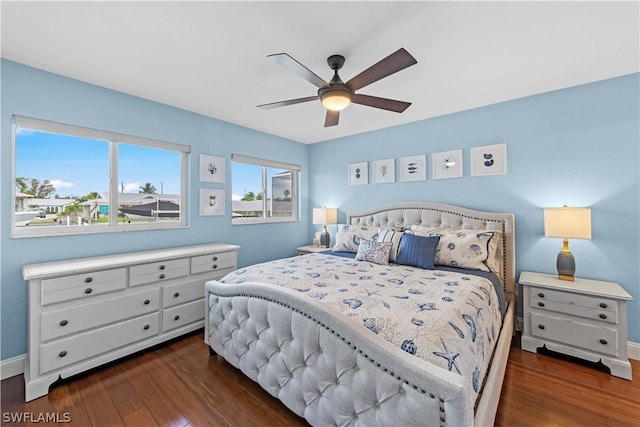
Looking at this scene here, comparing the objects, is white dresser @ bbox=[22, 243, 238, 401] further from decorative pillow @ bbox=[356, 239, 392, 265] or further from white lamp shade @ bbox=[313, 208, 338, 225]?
white lamp shade @ bbox=[313, 208, 338, 225]

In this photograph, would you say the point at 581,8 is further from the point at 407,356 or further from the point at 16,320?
the point at 16,320

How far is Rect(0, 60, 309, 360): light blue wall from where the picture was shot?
6.98ft

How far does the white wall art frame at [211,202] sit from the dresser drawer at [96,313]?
3.91 ft

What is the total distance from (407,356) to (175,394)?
174 cm

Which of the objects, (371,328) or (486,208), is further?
(486,208)

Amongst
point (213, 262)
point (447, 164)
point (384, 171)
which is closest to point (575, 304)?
point (447, 164)

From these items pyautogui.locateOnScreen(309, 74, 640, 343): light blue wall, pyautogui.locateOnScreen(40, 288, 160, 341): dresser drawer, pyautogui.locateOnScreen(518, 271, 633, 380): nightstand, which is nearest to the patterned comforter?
pyautogui.locateOnScreen(518, 271, 633, 380): nightstand

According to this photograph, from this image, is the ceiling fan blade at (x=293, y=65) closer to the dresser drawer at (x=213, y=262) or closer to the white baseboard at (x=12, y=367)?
the dresser drawer at (x=213, y=262)

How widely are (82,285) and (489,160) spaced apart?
4.10 meters

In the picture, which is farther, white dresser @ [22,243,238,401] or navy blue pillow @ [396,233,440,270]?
navy blue pillow @ [396,233,440,270]

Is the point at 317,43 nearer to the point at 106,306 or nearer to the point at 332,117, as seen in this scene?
the point at 332,117

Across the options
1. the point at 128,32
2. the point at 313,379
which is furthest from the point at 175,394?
the point at 128,32

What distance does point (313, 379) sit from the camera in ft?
4.92

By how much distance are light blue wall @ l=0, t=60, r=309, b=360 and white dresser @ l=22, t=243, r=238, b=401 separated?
0.16 meters
